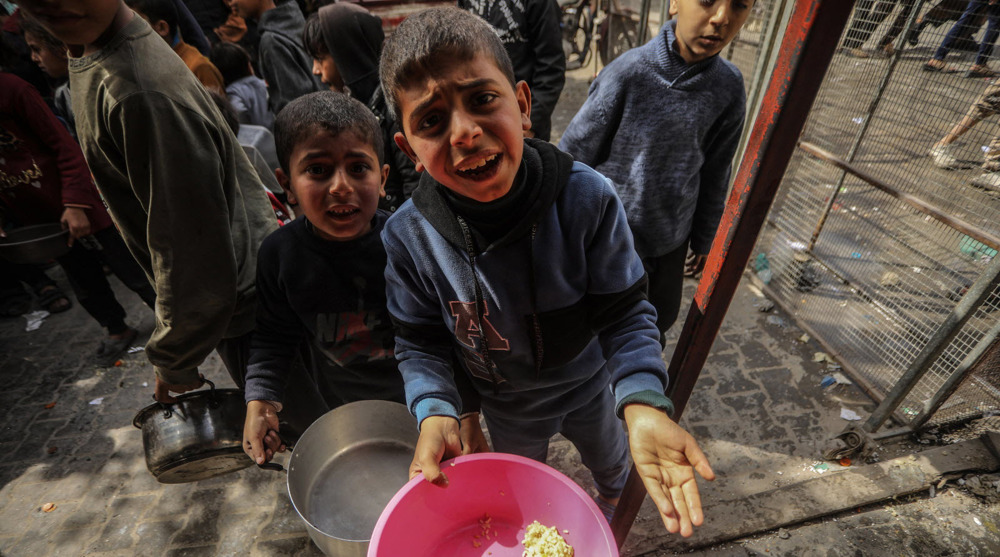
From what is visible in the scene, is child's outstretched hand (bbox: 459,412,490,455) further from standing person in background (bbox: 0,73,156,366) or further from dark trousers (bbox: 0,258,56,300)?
dark trousers (bbox: 0,258,56,300)

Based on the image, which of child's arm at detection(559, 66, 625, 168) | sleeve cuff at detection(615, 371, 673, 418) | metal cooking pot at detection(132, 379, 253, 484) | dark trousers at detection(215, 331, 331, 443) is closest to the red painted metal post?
sleeve cuff at detection(615, 371, 673, 418)

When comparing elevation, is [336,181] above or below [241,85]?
above

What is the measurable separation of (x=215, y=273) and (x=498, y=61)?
116 centimetres

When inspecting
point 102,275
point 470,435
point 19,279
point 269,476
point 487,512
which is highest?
point 470,435

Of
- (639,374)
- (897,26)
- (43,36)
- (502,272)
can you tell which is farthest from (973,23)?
(43,36)

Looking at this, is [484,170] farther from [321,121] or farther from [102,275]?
[102,275]

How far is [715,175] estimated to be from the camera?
2.18 meters

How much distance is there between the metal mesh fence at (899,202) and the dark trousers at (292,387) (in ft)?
10.2

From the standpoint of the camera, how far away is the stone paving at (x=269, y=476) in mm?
2102

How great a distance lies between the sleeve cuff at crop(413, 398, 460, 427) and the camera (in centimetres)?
131

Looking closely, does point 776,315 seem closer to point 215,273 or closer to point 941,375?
point 941,375

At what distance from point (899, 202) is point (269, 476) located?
13.4ft

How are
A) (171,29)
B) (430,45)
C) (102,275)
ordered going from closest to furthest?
(430,45), (171,29), (102,275)

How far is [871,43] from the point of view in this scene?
269 centimetres
